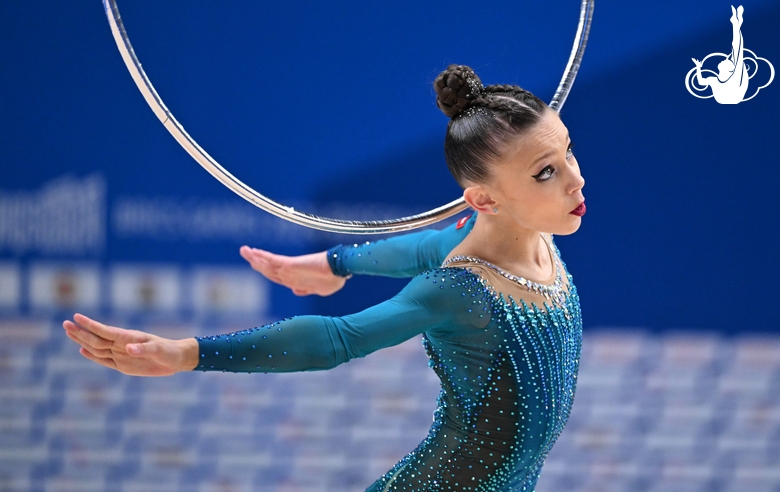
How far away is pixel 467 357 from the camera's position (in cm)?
120

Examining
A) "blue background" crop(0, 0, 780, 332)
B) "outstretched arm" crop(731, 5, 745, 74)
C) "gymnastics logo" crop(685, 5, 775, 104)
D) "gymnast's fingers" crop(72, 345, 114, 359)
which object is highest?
"outstretched arm" crop(731, 5, 745, 74)

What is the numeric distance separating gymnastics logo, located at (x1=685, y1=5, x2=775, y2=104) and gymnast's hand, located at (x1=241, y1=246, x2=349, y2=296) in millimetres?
1174

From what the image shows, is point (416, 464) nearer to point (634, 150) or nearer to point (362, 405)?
point (362, 405)

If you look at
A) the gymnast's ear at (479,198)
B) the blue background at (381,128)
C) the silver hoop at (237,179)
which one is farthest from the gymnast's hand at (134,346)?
the blue background at (381,128)

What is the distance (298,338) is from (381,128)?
93cm

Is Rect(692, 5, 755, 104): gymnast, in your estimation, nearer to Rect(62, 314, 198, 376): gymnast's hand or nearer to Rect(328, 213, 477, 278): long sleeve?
Rect(328, 213, 477, 278): long sleeve

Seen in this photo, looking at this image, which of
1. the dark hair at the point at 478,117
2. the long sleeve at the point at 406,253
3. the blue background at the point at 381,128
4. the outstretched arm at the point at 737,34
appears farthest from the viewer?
the outstretched arm at the point at 737,34

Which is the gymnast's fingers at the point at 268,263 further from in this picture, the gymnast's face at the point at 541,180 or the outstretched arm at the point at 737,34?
the outstretched arm at the point at 737,34

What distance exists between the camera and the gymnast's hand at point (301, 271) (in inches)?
61.2

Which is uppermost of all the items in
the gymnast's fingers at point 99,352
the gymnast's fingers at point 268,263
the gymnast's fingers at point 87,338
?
the gymnast's fingers at point 268,263

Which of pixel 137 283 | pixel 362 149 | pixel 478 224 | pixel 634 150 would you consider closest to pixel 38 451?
pixel 137 283

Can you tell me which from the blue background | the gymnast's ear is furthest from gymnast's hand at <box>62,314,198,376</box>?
the blue background

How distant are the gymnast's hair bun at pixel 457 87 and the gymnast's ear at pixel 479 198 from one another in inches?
4.3

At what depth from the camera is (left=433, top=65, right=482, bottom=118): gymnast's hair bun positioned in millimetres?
1181
